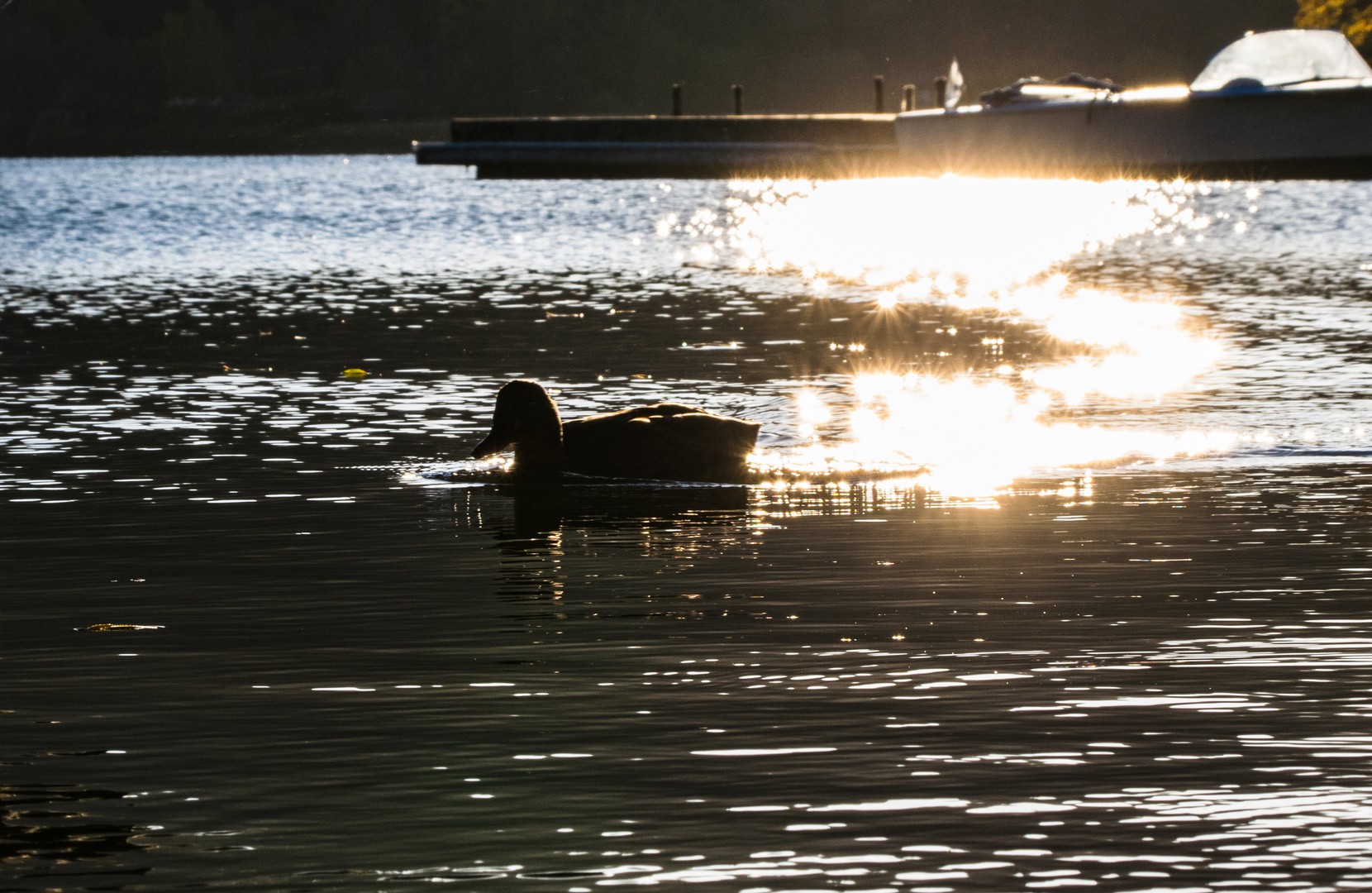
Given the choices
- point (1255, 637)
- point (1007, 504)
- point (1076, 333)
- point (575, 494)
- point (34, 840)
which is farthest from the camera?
point (1076, 333)

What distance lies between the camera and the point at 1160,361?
58.7 feet

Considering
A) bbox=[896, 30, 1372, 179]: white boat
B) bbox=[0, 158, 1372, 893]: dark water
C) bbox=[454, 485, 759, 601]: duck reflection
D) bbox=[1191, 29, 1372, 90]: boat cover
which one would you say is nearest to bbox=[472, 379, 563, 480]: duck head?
bbox=[454, 485, 759, 601]: duck reflection

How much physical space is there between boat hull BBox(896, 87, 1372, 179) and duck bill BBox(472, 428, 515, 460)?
47.3 metres

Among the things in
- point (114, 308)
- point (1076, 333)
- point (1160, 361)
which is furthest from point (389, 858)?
point (114, 308)

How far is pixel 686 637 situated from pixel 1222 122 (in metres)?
53.5

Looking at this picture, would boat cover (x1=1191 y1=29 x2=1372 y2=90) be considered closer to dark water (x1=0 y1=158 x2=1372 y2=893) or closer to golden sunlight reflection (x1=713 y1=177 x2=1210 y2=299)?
golden sunlight reflection (x1=713 y1=177 x2=1210 y2=299)

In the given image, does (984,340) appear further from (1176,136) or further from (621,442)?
(1176,136)

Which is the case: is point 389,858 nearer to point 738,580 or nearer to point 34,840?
point 34,840

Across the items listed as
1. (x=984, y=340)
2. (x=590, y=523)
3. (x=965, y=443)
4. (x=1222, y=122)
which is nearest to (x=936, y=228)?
(x=1222, y=122)

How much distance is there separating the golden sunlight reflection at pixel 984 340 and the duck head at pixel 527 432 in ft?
4.05

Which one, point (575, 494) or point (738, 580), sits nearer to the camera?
point (738, 580)

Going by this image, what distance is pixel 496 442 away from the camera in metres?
11.9

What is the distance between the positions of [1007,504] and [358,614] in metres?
3.89

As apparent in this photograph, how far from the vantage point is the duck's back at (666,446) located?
11680 millimetres
